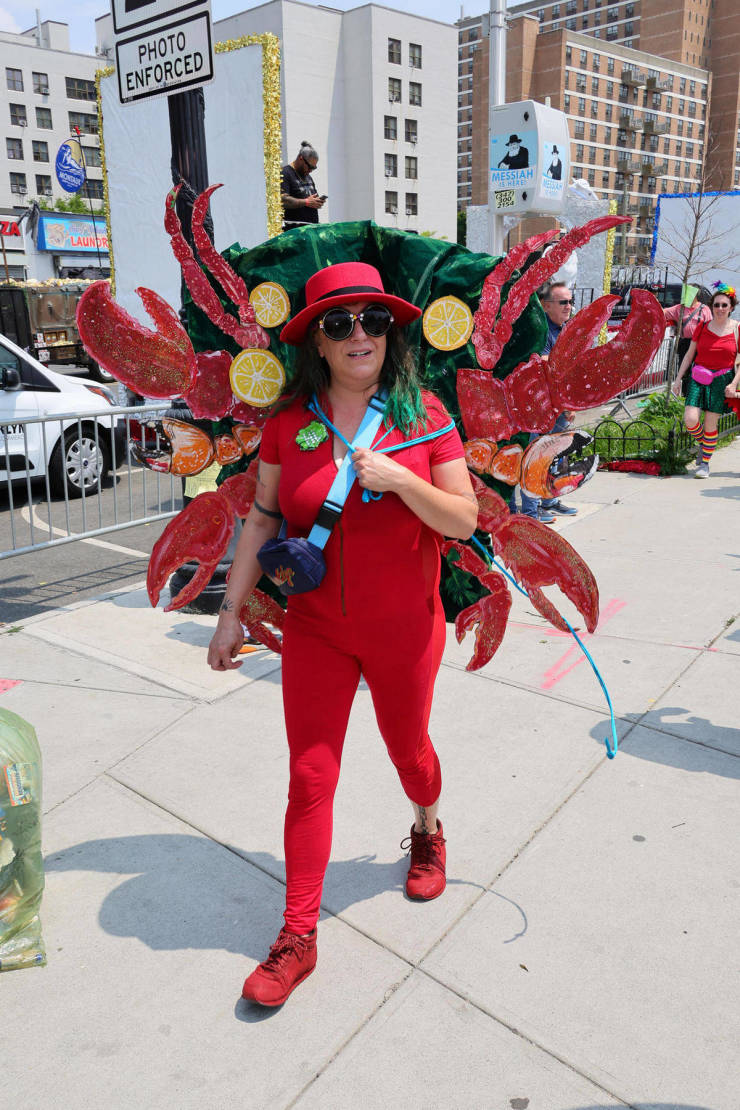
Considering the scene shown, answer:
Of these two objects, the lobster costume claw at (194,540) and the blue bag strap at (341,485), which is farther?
the lobster costume claw at (194,540)

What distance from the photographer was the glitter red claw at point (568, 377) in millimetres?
2496

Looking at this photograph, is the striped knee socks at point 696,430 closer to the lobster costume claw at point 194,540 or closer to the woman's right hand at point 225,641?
the lobster costume claw at point 194,540

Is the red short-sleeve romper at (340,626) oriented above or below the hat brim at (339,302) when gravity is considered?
below

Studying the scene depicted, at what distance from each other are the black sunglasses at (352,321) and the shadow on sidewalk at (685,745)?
2244 mm

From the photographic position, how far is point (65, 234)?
4294cm

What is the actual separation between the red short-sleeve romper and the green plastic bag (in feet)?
2.48

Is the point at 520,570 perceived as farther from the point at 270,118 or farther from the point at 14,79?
the point at 14,79

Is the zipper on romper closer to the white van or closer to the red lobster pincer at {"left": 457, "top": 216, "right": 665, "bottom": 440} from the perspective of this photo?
the red lobster pincer at {"left": 457, "top": 216, "right": 665, "bottom": 440}

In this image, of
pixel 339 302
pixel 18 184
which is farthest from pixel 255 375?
pixel 18 184

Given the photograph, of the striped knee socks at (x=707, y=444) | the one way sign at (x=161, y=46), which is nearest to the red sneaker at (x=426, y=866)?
the one way sign at (x=161, y=46)

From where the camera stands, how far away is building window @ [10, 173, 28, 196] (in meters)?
68.9

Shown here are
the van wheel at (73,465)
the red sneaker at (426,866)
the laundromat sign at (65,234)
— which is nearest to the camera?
the red sneaker at (426,866)

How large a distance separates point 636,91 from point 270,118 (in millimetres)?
104885

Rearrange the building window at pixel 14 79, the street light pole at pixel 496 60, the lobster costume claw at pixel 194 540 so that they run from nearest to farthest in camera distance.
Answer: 1. the lobster costume claw at pixel 194 540
2. the street light pole at pixel 496 60
3. the building window at pixel 14 79
